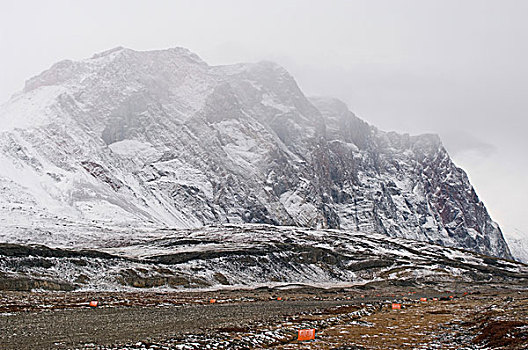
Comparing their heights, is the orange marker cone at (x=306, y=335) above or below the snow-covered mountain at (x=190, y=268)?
above

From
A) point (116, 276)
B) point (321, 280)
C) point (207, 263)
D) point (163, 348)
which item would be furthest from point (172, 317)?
point (321, 280)

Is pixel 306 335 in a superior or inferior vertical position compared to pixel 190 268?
superior

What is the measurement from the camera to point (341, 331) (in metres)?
38.0

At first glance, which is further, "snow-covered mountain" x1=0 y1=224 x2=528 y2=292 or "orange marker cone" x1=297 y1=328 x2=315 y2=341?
"snow-covered mountain" x1=0 y1=224 x2=528 y2=292

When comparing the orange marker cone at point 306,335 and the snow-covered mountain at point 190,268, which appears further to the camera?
the snow-covered mountain at point 190,268

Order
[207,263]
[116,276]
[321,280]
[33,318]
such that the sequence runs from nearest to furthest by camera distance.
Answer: [33,318]
[116,276]
[207,263]
[321,280]

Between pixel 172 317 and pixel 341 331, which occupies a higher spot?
pixel 341 331

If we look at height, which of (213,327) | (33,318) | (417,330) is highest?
(417,330)

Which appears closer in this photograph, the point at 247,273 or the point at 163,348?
the point at 163,348

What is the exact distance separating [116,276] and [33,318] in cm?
6862

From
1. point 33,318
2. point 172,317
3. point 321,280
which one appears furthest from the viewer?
point 321,280

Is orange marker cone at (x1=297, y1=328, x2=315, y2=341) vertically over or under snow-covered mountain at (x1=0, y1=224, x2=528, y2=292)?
over

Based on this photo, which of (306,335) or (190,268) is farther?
(190,268)

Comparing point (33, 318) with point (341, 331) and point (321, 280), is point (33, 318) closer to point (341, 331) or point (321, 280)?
point (341, 331)
